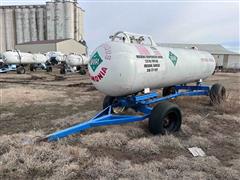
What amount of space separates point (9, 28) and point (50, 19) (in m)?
8.35

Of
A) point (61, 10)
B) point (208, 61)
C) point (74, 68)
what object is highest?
point (61, 10)

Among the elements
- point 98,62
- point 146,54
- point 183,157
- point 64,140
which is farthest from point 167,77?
point 64,140

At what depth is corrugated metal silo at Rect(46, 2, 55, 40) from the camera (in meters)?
Result: 44.8

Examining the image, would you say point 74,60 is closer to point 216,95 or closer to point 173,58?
point 216,95

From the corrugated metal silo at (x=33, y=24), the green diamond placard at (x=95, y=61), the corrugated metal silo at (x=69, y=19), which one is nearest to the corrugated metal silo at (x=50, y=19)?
the corrugated metal silo at (x=69, y=19)

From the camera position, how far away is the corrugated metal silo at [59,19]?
44.2 metres

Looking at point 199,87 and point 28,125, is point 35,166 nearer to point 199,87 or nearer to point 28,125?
point 28,125

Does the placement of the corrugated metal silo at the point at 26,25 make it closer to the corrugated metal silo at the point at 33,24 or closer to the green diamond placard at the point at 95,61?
the corrugated metal silo at the point at 33,24

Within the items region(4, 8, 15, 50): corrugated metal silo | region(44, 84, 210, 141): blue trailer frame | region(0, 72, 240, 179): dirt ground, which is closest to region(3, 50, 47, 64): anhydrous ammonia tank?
region(0, 72, 240, 179): dirt ground

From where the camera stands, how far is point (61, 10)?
4441 centimetres

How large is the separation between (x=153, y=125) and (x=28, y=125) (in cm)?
257

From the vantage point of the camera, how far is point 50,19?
44.8m

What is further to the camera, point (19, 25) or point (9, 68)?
point (19, 25)

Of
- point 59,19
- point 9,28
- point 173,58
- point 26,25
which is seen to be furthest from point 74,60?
point 9,28
